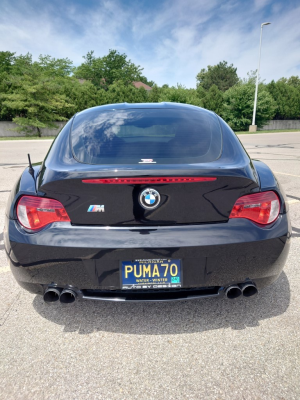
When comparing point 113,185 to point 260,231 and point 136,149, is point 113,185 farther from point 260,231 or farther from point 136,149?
point 260,231

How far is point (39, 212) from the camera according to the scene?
1.81 metres

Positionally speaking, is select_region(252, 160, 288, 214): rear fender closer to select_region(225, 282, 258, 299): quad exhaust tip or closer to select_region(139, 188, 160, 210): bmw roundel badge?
select_region(225, 282, 258, 299): quad exhaust tip

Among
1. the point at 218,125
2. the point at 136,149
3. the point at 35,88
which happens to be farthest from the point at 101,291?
the point at 35,88

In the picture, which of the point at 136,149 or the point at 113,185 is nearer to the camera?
the point at 113,185

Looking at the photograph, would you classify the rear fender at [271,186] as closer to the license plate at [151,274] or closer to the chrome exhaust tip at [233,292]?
the chrome exhaust tip at [233,292]

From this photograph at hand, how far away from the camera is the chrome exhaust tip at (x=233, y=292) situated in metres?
1.86

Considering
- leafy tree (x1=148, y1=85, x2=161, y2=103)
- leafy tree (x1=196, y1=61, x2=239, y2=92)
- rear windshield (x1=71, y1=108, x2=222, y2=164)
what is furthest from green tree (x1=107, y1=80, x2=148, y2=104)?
leafy tree (x1=196, y1=61, x2=239, y2=92)

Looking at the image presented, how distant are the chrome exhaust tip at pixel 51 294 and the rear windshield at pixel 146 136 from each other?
0.80m

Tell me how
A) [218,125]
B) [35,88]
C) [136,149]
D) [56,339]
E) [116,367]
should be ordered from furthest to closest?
[35,88] → [218,125] → [136,149] → [56,339] → [116,367]

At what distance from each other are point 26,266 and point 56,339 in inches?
20.3

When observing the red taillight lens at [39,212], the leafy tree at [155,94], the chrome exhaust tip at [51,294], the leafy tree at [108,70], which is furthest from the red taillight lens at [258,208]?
the leafy tree at [108,70]

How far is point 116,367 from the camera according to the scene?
1697 mm

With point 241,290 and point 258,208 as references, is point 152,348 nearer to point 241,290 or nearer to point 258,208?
point 241,290

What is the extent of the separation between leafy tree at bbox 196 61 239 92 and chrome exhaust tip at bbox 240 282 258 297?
270 feet
